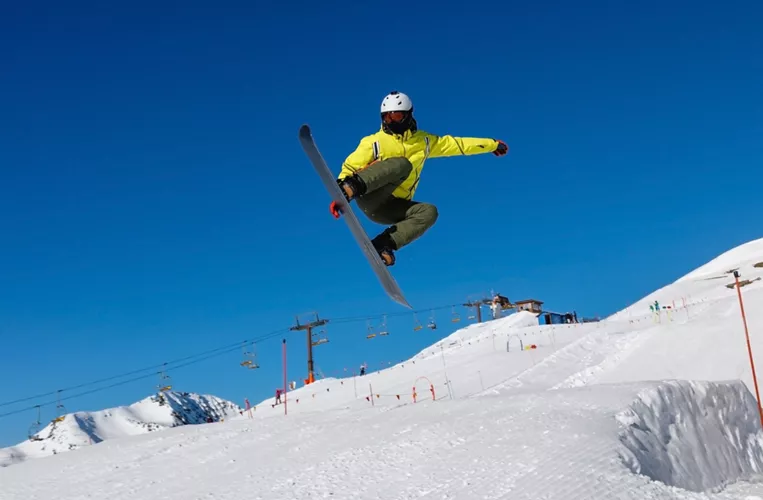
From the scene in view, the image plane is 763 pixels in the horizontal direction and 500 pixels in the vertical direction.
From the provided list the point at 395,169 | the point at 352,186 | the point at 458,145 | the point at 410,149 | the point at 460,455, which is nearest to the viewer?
the point at 352,186

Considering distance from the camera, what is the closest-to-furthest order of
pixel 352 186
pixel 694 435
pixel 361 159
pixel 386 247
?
1. pixel 352 186
2. pixel 361 159
3. pixel 386 247
4. pixel 694 435

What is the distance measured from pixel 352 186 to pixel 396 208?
88cm

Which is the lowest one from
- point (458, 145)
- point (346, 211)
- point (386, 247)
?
point (386, 247)

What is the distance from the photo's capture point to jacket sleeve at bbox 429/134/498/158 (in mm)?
7129

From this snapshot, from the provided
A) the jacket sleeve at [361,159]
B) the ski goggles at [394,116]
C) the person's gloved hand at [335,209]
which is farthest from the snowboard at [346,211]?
the ski goggles at [394,116]

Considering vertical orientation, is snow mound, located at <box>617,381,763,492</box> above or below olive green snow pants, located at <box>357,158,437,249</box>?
below

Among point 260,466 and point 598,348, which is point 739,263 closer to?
point 598,348

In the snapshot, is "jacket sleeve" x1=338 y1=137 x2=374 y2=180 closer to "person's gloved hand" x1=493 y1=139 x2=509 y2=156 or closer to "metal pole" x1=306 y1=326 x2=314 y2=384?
"person's gloved hand" x1=493 y1=139 x2=509 y2=156

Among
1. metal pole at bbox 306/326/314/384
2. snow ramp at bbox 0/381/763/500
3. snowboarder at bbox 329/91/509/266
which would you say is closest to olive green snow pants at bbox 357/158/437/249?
snowboarder at bbox 329/91/509/266

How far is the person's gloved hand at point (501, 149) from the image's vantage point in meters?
7.55

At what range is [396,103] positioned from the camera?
6488mm

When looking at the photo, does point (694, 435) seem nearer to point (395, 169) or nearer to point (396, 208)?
point (396, 208)

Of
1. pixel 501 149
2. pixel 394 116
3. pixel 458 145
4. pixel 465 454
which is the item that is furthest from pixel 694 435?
pixel 394 116

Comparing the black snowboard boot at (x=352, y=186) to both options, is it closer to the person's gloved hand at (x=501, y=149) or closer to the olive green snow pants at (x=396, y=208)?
the olive green snow pants at (x=396, y=208)
